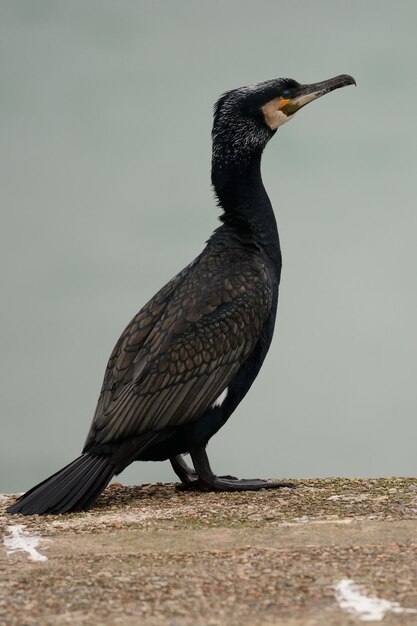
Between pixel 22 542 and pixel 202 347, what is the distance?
1.95 metres

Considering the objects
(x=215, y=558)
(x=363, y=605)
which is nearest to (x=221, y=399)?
(x=215, y=558)

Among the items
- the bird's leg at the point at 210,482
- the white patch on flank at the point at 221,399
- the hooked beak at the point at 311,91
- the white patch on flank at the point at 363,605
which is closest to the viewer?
the white patch on flank at the point at 363,605

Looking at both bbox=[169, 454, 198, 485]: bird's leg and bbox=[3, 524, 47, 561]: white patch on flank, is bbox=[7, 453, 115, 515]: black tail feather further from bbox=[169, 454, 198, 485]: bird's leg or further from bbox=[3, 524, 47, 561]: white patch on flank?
bbox=[169, 454, 198, 485]: bird's leg

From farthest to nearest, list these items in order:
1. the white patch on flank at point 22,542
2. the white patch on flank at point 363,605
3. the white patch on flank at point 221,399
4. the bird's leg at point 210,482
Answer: the bird's leg at point 210,482 < the white patch on flank at point 221,399 < the white patch on flank at point 22,542 < the white patch on flank at point 363,605

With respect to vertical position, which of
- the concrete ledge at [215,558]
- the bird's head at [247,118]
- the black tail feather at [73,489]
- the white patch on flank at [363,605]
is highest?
the bird's head at [247,118]

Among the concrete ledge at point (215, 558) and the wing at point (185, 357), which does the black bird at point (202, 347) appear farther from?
the concrete ledge at point (215, 558)

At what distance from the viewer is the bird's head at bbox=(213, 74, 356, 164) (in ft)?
28.1

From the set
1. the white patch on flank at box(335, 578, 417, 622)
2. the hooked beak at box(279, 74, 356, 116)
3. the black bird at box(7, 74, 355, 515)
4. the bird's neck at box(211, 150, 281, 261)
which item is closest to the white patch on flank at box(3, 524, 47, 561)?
the black bird at box(7, 74, 355, 515)

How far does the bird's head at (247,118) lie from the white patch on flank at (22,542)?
132 inches

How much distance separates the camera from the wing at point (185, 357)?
7.80m

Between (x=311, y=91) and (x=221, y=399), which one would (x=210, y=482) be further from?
(x=311, y=91)

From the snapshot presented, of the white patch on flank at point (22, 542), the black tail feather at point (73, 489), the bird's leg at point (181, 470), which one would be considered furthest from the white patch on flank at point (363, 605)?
the bird's leg at point (181, 470)

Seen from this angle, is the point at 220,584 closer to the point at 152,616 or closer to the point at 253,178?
the point at 152,616

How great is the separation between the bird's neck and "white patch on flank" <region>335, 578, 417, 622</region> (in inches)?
158
